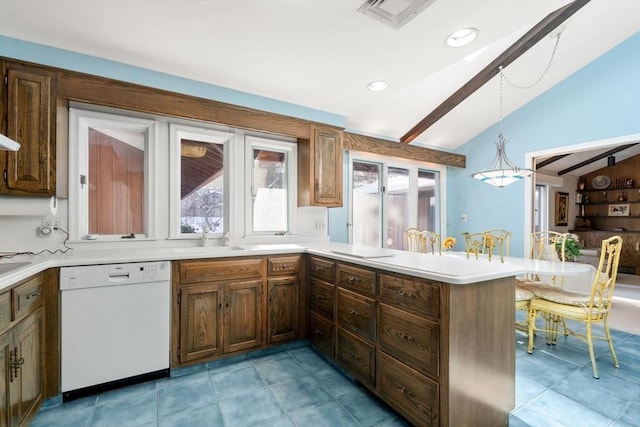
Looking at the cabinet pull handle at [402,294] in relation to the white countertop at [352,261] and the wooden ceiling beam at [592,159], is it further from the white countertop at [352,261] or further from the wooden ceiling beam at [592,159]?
the wooden ceiling beam at [592,159]

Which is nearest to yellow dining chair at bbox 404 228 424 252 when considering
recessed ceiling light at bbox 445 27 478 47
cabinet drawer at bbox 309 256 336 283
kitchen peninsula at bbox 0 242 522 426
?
cabinet drawer at bbox 309 256 336 283

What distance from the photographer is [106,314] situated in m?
1.98

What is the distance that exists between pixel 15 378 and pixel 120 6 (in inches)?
82.0

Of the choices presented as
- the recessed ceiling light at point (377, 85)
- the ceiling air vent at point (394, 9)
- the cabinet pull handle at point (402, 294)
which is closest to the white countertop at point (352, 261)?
the cabinet pull handle at point (402, 294)

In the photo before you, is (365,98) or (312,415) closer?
(312,415)

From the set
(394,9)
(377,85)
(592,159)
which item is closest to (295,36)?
(394,9)

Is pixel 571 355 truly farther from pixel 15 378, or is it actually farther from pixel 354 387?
pixel 15 378

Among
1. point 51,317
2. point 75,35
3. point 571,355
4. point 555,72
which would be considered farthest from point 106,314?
point 555,72

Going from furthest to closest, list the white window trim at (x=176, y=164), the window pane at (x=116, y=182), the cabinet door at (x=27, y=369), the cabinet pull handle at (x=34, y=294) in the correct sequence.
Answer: the white window trim at (x=176, y=164), the window pane at (x=116, y=182), the cabinet pull handle at (x=34, y=294), the cabinet door at (x=27, y=369)

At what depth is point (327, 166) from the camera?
3242 millimetres

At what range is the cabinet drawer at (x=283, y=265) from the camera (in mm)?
2570

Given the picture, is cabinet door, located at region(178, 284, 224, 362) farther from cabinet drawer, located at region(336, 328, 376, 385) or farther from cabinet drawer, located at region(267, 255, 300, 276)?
cabinet drawer, located at region(336, 328, 376, 385)

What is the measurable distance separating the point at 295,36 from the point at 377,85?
1.03 metres

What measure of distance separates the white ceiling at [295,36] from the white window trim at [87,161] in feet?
1.56
